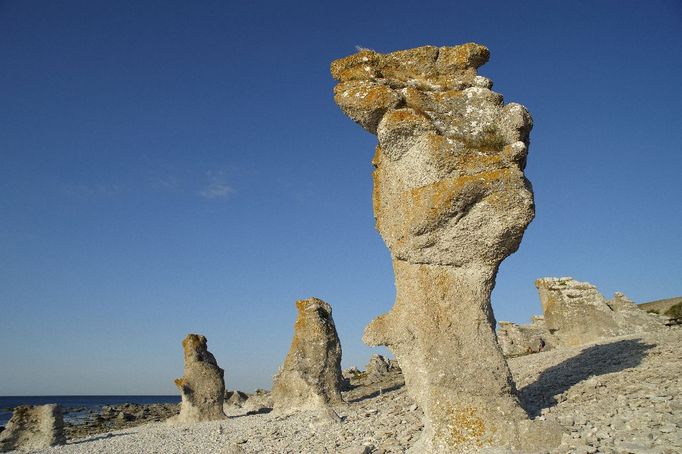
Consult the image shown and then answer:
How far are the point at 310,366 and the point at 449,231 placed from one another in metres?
11.3

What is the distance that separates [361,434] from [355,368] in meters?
36.4

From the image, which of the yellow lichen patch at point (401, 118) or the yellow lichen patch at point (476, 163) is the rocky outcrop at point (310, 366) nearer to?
the yellow lichen patch at point (401, 118)

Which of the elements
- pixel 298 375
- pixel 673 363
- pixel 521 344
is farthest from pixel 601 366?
pixel 521 344

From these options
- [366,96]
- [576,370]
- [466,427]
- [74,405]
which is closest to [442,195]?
[366,96]

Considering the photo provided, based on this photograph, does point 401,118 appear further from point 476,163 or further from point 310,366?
point 310,366

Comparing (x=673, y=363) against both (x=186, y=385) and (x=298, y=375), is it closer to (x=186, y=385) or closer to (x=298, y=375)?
(x=298, y=375)

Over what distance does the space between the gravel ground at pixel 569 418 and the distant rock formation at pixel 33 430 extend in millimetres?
1372

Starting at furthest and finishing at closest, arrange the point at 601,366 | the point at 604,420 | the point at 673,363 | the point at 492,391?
the point at 601,366 → the point at 673,363 → the point at 492,391 → the point at 604,420

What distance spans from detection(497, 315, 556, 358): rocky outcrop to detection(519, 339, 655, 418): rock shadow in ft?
28.4

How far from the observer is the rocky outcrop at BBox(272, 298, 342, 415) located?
1770cm

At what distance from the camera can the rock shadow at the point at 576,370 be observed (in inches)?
386

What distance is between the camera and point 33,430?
722 inches

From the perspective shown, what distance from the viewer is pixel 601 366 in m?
11.8

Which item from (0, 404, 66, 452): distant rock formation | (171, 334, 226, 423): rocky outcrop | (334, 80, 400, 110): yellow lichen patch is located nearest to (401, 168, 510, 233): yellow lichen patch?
(334, 80, 400, 110): yellow lichen patch
